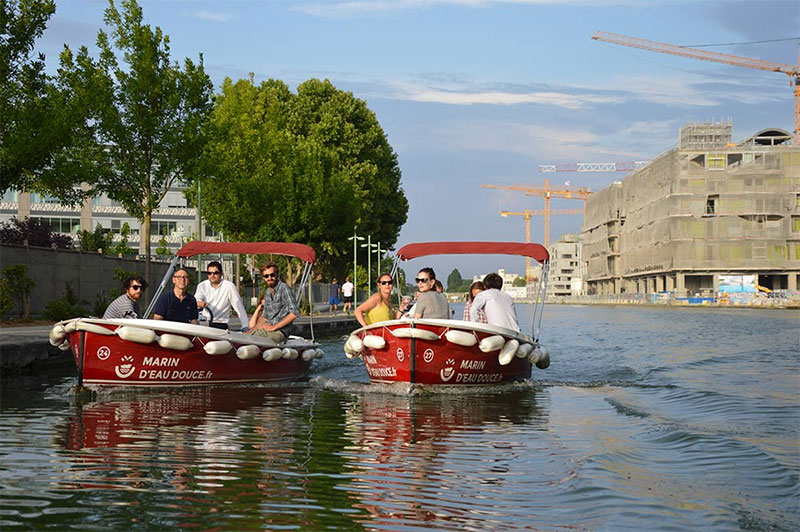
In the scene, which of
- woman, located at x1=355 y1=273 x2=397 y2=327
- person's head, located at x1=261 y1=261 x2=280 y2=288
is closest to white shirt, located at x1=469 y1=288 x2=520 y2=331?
woman, located at x1=355 y1=273 x2=397 y2=327

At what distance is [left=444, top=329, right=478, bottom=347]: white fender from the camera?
48.6 ft

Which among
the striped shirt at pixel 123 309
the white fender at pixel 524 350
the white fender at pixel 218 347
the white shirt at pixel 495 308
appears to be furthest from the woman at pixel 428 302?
the striped shirt at pixel 123 309

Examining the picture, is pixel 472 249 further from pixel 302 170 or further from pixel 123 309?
pixel 302 170

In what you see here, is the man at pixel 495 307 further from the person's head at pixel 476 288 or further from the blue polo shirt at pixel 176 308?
the blue polo shirt at pixel 176 308

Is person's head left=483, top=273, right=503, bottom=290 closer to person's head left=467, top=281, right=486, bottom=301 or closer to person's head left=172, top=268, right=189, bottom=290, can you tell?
person's head left=467, top=281, right=486, bottom=301

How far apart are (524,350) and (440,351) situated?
1.83 metres

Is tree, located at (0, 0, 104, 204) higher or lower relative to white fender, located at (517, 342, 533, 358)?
higher

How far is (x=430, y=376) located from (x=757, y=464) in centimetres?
635

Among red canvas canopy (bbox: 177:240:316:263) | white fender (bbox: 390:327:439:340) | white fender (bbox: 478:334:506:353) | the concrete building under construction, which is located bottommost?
white fender (bbox: 478:334:506:353)

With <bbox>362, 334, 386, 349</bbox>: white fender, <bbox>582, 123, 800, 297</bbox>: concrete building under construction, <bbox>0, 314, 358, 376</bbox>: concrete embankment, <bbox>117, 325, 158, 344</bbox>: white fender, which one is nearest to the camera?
<bbox>117, 325, 158, 344</bbox>: white fender

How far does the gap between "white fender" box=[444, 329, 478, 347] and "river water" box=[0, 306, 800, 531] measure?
93 cm

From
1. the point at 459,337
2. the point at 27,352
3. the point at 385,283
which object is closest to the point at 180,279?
the point at 385,283

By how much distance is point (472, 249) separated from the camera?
19.1 m

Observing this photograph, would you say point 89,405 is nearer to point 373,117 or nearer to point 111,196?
point 111,196
